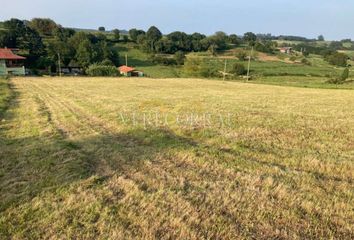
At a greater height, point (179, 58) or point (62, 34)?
point (62, 34)

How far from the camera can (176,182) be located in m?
6.32

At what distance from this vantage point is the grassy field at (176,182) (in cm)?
466

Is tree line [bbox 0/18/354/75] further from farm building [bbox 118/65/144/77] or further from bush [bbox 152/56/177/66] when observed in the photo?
farm building [bbox 118/65/144/77]

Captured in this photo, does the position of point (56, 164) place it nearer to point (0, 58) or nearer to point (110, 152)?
point (110, 152)

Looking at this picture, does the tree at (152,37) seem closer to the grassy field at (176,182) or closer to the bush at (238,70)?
the bush at (238,70)

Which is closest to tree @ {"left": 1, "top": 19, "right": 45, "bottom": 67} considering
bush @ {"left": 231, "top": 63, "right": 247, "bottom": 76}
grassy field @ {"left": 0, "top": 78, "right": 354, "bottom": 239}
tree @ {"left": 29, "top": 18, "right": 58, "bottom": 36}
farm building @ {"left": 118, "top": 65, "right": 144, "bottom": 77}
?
farm building @ {"left": 118, "top": 65, "right": 144, "bottom": 77}

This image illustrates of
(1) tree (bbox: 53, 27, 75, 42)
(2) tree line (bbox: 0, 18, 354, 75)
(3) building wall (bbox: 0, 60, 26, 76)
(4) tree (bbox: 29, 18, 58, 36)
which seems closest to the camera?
(3) building wall (bbox: 0, 60, 26, 76)

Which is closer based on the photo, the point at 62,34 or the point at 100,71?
the point at 100,71

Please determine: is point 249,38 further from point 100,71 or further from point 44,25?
point 100,71

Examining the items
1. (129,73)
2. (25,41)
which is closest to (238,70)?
(129,73)

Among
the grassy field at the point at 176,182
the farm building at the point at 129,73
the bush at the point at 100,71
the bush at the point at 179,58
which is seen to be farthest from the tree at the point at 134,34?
the grassy field at the point at 176,182

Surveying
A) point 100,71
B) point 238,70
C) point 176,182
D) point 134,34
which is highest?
point 134,34

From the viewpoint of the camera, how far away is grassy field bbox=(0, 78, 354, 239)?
4.66m

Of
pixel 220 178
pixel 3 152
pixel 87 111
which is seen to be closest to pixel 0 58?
pixel 87 111
